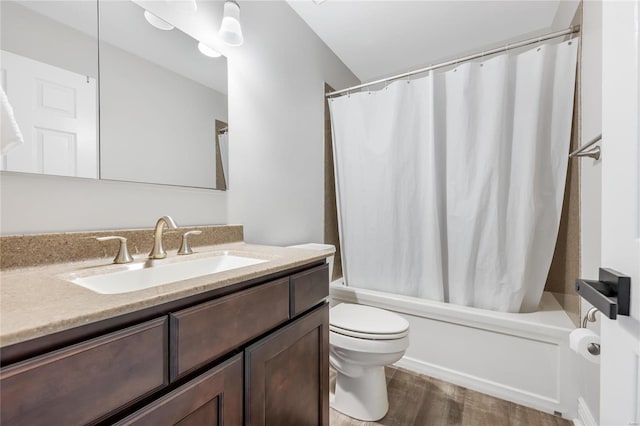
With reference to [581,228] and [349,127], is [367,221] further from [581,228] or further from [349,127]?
[581,228]

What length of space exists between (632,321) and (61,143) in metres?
1.38

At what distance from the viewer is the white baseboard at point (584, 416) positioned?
122 centimetres

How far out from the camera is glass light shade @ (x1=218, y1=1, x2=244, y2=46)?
132 cm

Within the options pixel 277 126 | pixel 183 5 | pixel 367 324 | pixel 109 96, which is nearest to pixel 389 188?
pixel 277 126

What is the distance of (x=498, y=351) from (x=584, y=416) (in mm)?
382

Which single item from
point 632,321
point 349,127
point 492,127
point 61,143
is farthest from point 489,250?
point 61,143

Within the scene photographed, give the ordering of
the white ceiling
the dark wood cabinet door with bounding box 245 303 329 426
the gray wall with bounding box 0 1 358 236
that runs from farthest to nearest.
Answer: the white ceiling, the gray wall with bounding box 0 1 358 236, the dark wood cabinet door with bounding box 245 303 329 426

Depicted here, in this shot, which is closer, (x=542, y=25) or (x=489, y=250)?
(x=489, y=250)

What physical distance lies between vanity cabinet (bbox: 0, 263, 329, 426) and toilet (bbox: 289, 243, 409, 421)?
32 cm

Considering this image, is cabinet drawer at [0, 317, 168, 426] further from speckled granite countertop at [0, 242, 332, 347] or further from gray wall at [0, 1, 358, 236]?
gray wall at [0, 1, 358, 236]

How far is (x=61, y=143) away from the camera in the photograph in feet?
2.90

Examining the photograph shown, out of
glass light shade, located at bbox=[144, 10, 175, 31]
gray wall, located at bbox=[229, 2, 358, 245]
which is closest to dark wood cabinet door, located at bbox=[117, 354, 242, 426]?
gray wall, located at bbox=[229, 2, 358, 245]

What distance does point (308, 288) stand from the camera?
1023 millimetres

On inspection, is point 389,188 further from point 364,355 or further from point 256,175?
point 364,355
